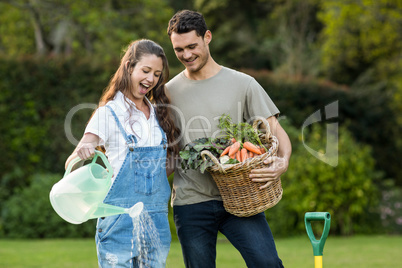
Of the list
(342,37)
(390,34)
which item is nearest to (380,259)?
(390,34)

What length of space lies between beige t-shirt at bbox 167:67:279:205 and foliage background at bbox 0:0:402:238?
394 cm

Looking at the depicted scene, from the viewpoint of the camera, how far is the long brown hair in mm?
3217

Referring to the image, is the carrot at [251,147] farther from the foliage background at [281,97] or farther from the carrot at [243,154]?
the foliage background at [281,97]

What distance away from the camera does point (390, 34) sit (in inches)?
556

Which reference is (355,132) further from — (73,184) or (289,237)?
(73,184)

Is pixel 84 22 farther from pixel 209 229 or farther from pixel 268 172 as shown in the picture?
pixel 268 172

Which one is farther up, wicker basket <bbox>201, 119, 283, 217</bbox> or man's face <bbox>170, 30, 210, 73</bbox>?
man's face <bbox>170, 30, 210, 73</bbox>

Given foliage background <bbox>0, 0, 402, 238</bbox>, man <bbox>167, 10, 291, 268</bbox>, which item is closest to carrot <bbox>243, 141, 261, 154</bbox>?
man <bbox>167, 10, 291, 268</bbox>

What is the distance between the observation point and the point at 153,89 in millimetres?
3445

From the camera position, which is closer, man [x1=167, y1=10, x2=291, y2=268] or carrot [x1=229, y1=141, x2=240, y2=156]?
carrot [x1=229, y1=141, x2=240, y2=156]

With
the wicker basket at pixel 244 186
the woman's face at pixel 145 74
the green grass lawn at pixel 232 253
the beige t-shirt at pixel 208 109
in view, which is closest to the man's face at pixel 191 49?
the beige t-shirt at pixel 208 109

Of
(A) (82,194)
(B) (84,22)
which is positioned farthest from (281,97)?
(A) (82,194)

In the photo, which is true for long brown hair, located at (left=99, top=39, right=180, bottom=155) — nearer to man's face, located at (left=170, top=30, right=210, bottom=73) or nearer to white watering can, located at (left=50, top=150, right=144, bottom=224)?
man's face, located at (left=170, top=30, right=210, bottom=73)

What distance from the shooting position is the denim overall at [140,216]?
296cm
